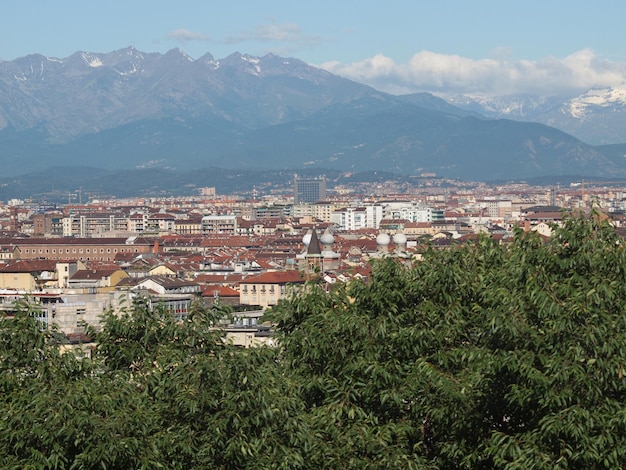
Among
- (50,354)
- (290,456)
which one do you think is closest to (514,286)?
(290,456)

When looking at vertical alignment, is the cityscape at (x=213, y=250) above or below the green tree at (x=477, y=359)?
below

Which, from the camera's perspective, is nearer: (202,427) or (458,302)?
(202,427)

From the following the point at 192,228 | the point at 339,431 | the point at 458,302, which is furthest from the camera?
the point at 192,228

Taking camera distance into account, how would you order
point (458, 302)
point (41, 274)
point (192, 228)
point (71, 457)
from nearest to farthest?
point (71, 457) < point (458, 302) < point (41, 274) < point (192, 228)

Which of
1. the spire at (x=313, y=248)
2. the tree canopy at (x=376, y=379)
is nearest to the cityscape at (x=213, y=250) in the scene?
the spire at (x=313, y=248)

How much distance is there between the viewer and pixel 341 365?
17.9m

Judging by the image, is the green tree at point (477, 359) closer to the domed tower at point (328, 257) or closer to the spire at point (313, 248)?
the domed tower at point (328, 257)

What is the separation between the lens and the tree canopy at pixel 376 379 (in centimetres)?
1505

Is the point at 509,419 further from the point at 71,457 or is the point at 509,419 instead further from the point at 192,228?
the point at 192,228

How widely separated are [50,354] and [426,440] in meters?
4.28

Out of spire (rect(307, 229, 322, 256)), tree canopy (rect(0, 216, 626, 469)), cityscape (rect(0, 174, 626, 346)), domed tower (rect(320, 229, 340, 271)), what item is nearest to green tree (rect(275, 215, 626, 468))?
tree canopy (rect(0, 216, 626, 469))

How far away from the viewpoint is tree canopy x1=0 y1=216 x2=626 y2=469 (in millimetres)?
15047

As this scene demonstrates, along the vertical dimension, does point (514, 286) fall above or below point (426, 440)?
above

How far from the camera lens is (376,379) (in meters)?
17.3
